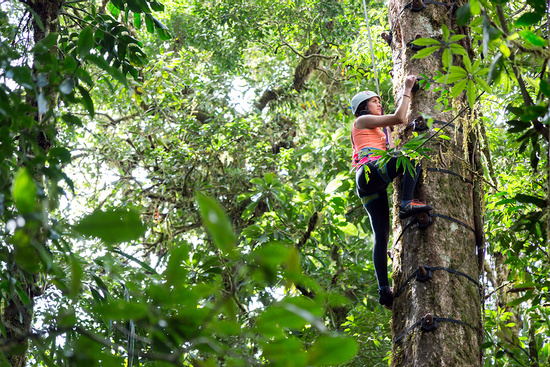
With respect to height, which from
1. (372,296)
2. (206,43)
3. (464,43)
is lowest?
(372,296)

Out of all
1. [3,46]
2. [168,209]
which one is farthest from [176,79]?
[3,46]

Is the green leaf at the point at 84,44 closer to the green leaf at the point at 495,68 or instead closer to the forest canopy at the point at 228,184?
the forest canopy at the point at 228,184

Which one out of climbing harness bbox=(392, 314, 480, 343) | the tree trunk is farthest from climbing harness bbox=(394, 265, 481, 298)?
climbing harness bbox=(392, 314, 480, 343)

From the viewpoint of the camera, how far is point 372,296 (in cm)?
446

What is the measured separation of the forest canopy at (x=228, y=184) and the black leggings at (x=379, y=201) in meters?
0.29

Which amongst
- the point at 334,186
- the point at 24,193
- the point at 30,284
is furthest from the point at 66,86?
the point at 334,186

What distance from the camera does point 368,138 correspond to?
303 cm

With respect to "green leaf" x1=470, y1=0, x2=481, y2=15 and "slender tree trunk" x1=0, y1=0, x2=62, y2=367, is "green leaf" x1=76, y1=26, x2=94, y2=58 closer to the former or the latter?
"slender tree trunk" x1=0, y1=0, x2=62, y2=367

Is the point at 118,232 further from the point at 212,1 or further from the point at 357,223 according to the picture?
the point at 212,1

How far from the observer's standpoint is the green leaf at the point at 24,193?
656mm

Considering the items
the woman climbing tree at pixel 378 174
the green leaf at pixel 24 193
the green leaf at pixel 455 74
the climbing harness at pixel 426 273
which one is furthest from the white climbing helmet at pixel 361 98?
the green leaf at pixel 24 193

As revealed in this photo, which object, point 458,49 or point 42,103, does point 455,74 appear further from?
point 42,103

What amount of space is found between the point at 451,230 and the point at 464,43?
990 mm

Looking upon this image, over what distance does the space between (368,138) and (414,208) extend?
787mm
